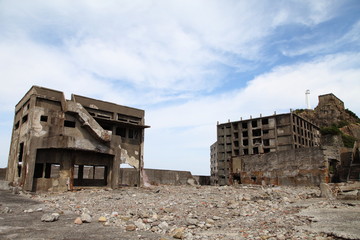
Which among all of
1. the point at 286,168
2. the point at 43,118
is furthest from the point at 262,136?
the point at 43,118

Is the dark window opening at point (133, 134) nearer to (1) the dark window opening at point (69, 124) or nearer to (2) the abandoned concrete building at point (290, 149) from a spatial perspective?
(1) the dark window opening at point (69, 124)

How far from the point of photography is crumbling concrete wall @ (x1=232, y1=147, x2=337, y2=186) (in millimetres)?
20375

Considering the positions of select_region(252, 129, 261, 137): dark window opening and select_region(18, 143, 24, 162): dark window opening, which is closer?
select_region(18, 143, 24, 162): dark window opening

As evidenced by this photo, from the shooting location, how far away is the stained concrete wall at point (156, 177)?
93.0 feet

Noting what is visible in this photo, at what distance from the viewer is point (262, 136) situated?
51.4 m

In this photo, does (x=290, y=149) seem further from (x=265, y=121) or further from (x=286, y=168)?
(x=265, y=121)

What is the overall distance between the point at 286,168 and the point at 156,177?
44.4ft

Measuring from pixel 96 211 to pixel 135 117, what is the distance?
19619 millimetres

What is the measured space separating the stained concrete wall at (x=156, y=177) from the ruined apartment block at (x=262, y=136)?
15169 mm

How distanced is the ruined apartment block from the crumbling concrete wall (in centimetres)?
1968

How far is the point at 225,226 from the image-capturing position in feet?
22.3

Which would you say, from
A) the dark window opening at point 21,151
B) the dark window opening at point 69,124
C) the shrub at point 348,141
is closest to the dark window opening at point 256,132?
the shrub at point 348,141

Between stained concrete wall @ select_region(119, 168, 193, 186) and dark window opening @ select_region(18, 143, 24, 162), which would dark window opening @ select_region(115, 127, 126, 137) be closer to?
stained concrete wall @ select_region(119, 168, 193, 186)

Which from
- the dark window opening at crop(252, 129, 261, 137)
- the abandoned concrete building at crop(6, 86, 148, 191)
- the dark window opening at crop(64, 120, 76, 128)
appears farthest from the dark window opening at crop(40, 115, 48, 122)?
the dark window opening at crop(252, 129, 261, 137)
